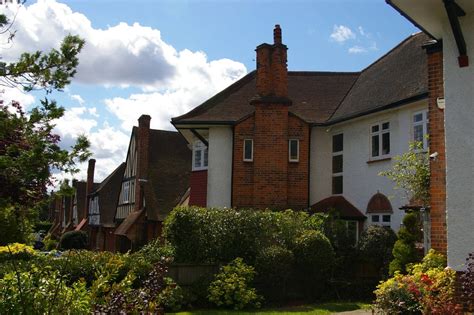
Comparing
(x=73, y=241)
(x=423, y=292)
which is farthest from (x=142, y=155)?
(x=423, y=292)

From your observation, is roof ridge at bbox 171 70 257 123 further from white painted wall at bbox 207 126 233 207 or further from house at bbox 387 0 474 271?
house at bbox 387 0 474 271

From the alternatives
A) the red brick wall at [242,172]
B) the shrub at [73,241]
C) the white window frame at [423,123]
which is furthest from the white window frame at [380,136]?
the shrub at [73,241]

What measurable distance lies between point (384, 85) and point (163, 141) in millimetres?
19669

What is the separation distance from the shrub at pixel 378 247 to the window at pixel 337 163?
4.61 metres

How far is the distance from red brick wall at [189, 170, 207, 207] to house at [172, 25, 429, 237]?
4 centimetres

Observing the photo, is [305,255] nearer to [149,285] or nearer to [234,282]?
[234,282]

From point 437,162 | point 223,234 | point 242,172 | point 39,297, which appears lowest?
point 39,297

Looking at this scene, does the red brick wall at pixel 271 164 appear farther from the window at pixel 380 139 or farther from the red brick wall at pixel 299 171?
the window at pixel 380 139

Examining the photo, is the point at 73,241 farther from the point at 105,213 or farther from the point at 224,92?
the point at 224,92

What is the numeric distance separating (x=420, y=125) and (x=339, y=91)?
777cm

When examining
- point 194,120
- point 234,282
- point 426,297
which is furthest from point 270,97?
point 426,297

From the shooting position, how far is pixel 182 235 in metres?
16.2

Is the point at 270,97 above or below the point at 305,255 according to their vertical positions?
above

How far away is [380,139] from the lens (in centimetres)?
1931
